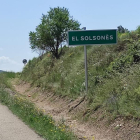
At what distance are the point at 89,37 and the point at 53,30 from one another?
13447mm

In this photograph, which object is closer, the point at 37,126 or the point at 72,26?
the point at 37,126

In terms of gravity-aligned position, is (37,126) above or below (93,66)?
below

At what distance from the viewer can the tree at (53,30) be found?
24.4 m

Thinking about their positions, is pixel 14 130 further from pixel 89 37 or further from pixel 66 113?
pixel 89 37

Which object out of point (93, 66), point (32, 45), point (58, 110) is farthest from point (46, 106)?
point (32, 45)

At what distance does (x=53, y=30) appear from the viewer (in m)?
24.6

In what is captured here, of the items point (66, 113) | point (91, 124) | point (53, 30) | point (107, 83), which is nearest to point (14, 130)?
point (91, 124)

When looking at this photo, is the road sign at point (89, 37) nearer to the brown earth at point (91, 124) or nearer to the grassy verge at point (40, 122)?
the brown earth at point (91, 124)

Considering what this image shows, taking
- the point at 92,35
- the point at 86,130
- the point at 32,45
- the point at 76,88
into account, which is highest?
the point at 32,45

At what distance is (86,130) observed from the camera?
8805 millimetres

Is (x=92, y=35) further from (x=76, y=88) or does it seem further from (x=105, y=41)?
(x=76, y=88)

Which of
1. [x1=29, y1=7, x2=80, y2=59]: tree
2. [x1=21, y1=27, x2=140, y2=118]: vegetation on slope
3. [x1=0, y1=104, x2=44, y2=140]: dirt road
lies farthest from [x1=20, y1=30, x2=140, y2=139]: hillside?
[x1=29, y1=7, x2=80, y2=59]: tree

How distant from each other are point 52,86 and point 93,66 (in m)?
3.21

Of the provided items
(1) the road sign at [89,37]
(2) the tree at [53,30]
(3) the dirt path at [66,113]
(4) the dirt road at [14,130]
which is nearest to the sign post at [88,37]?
(1) the road sign at [89,37]
